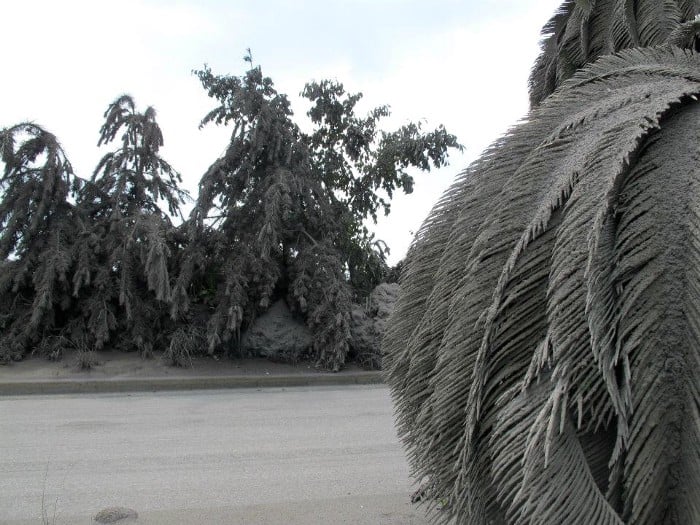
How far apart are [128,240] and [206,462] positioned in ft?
23.2

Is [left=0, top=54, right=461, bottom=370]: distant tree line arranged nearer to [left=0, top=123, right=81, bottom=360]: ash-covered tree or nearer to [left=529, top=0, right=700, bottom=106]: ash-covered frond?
[left=0, top=123, right=81, bottom=360]: ash-covered tree

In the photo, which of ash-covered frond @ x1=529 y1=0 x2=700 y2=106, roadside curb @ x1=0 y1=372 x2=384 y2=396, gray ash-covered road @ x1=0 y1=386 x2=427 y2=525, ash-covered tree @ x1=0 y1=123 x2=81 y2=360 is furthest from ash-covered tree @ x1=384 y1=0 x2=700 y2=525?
ash-covered tree @ x1=0 y1=123 x2=81 y2=360

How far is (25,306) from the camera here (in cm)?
1284

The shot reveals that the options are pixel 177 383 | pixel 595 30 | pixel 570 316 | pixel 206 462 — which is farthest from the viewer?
pixel 177 383

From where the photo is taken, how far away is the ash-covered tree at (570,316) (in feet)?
5.45

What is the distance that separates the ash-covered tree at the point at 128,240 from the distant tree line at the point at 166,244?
1.1 inches

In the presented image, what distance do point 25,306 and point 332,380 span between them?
19.6ft

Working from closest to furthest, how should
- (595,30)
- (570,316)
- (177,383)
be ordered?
(570,316), (595,30), (177,383)

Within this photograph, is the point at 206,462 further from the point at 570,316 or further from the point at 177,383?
the point at 177,383

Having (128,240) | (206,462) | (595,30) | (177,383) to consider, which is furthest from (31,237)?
(595,30)

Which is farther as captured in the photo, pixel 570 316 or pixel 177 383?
pixel 177 383

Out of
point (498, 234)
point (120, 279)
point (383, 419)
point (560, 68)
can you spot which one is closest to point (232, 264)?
point (120, 279)

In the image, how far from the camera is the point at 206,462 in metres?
5.92

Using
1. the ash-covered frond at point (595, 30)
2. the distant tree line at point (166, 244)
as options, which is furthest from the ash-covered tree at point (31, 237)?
the ash-covered frond at point (595, 30)
